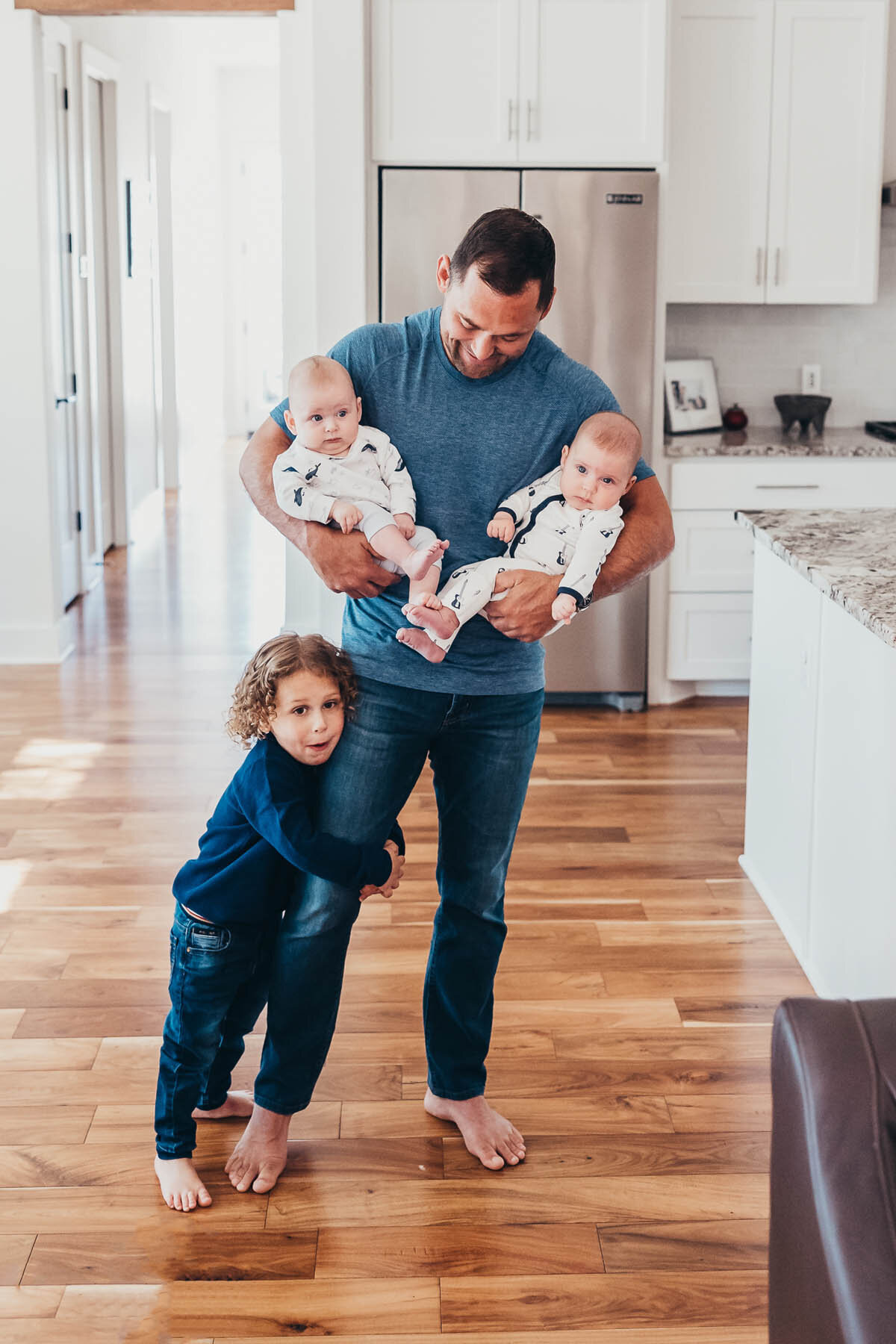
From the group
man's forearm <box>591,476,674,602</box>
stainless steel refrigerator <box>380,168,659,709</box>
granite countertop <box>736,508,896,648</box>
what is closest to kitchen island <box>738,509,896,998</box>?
granite countertop <box>736,508,896,648</box>

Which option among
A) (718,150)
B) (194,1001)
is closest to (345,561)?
(194,1001)

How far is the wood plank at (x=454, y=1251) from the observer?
74.8 inches

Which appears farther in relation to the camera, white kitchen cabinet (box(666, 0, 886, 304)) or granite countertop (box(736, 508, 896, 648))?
white kitchen cabinet (box(666, 0, 886, 304))

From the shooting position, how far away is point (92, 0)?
4648 mm

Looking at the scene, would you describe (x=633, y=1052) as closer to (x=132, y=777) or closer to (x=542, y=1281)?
(x=542, y=1281)

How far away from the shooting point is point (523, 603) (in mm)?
1816

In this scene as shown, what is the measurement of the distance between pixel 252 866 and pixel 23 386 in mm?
3475

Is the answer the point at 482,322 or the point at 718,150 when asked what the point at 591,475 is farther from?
the point at 718,150

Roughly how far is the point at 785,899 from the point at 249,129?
10.1 meters

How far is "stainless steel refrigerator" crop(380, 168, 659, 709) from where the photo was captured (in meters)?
4.24

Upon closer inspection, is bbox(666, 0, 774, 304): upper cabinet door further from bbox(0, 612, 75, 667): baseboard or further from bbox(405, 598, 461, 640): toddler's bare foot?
bbox(405, 598, 461, 640): toddler's bare foot

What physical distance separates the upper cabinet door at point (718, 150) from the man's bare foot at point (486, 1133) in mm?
3111

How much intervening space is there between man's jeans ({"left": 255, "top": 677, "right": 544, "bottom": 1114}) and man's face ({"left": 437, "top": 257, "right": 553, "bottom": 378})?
45 cm

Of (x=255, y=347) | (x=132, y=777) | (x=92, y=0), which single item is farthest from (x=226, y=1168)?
(x=255, y=347)
